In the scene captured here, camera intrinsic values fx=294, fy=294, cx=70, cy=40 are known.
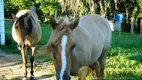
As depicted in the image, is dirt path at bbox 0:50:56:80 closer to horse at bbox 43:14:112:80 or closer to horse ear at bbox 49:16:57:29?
horse at bbox 43:14:112:80

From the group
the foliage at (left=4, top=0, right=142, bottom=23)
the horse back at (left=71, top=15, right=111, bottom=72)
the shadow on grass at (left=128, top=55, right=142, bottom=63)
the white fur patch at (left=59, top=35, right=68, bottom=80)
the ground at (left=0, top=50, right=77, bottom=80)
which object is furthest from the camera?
the foliage at (left=4, top=0, right=142, bottom=23)

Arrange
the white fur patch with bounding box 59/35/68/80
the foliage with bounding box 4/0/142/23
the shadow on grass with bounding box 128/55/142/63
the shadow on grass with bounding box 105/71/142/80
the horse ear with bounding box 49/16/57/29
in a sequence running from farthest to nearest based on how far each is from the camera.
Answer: the foliage with bounding box 4/0/142/23 < the shadow on grass with bounding box 128/55/142/63 < the shadow on grass with bounding box 105/71/142/80 < the horse ear with bounding box 49/16/57/29 < the white fur patch with bounding box 59/35/68/80

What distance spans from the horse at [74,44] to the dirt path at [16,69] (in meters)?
2.10

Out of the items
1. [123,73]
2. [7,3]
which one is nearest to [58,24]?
[123,73]

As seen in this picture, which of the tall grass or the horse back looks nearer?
the horse back

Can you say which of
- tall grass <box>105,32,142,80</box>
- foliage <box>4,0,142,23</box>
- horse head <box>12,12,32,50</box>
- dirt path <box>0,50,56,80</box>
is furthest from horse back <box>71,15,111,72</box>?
foliage <box>4,0,142,23</box>

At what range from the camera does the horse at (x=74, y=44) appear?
3137mm

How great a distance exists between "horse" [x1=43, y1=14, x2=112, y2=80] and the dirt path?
2098 mm

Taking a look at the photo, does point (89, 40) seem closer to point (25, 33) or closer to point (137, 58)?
point (25, 33)

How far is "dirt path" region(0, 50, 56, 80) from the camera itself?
7171 mm

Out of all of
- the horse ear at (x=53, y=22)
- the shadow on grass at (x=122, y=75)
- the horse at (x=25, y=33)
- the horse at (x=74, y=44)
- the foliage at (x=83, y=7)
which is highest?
the horse ear at (x=53, y=22)

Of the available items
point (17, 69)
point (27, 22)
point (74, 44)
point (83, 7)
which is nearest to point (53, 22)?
point (74, 44)

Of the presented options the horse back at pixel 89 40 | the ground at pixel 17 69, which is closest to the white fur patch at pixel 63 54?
the horse back at pixel 89 40

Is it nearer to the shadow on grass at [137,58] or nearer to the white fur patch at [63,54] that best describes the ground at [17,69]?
the shadow on grass at [137,58]
